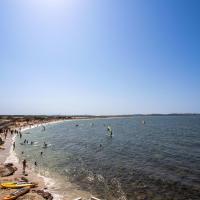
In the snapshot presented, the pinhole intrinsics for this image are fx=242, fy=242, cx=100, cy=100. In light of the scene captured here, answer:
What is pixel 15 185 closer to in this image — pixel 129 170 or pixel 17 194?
pixel 17 194

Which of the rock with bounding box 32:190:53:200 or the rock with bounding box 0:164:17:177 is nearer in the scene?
the rock with bounding box 32:190:53:200

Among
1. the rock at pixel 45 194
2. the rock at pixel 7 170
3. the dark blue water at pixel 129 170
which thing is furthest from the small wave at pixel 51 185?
the rock at pixel 7 170

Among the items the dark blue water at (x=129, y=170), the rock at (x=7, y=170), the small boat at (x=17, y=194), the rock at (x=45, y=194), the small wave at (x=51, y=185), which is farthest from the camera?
the rock at (x=7, y=170)

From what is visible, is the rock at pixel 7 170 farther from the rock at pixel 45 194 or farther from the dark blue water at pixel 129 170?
the rock at pixel 45 194

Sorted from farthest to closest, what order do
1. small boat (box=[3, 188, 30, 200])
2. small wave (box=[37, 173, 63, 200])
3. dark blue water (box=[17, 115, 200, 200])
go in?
dark blue water (box=[17, 115, 200, 200]) < small wave (box=[37, 173, 63, 200]) < small boat (box=[3, 188, 30, 200])

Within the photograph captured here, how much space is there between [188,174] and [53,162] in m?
22.1

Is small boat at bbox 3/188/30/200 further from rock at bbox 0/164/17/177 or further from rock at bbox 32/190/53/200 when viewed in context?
rock at bbox 0/164/17/177

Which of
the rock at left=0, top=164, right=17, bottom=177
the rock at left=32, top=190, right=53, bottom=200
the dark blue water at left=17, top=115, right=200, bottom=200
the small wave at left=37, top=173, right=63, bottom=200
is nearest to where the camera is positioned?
the rock at left=32, top=190, right=53, bottom=200

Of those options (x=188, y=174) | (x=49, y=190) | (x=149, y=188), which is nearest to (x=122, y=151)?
(x=188, y=174)

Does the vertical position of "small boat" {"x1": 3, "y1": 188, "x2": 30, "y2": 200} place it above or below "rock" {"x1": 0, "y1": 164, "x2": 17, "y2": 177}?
below

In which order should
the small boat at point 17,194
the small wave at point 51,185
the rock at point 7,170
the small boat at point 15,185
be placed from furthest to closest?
the rock at point 7,170 → the small boat at point 15,185 → the small wave at point 51,185 → the small boat at point 17,194

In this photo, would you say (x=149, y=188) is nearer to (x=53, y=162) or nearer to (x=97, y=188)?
(x=97, y=188)

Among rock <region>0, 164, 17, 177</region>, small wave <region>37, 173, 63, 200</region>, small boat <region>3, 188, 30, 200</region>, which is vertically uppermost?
rock <region>0, 164, 17, 177</region>

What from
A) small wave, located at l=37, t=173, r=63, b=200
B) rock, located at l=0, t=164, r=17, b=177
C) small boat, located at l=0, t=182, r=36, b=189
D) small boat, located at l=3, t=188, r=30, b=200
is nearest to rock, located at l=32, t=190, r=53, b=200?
small wave, located at l=37, t=173, r=63, b=200
